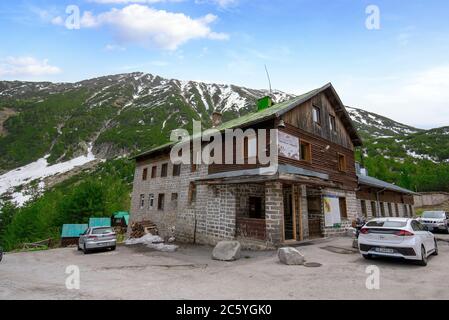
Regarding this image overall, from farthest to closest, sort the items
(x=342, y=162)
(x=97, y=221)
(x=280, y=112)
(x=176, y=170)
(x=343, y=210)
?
1. (x=97, y=221)
2. (x=176, y=170)
3. (x=342, y=162)
4. (x=343, y=210)
5. (x=280, y=112)

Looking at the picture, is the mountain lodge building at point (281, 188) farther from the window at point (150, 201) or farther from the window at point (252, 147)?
the window at point (150, 201)

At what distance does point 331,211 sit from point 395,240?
8.30 m

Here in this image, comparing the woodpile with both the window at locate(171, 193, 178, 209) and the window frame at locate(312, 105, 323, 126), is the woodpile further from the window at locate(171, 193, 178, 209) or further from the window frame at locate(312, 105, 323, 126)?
the window frame at locate(312, 105, 323, 126)

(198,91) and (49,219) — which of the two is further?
(198,91)

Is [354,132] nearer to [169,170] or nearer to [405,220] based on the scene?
[405,220]

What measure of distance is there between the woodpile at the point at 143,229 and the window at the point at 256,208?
10008 millimetres

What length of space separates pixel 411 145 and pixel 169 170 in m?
102

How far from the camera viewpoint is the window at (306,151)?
615 inches

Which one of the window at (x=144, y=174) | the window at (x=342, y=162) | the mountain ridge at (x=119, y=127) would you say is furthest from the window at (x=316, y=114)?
the mountain ridge at (x=119, y=127)

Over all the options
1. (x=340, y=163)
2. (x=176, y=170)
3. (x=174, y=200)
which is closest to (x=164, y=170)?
(x=176, y=170)

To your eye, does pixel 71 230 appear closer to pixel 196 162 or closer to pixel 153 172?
pixel 153 172

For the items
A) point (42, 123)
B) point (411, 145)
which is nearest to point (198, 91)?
point (42, 123)

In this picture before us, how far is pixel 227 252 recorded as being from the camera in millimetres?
10773
